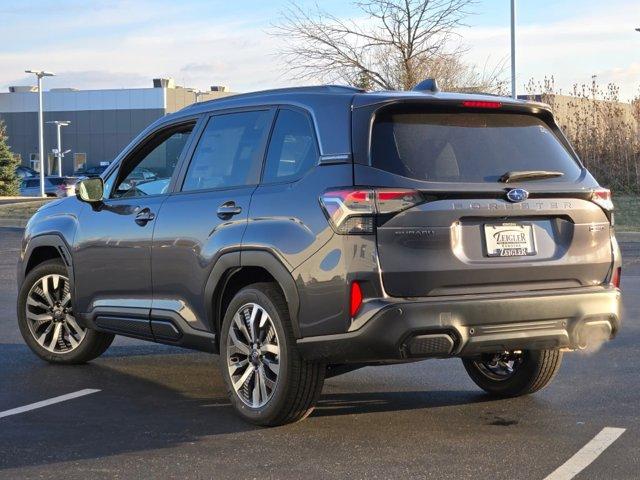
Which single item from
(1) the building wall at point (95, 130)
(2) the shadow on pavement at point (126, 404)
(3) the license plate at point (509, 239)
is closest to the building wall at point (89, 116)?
(1) the building wall at point (95, 130)

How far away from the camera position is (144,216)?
7.40 metres

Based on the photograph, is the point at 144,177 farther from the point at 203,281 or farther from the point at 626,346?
the point at 626,346

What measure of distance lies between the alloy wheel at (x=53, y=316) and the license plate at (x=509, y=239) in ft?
11.9

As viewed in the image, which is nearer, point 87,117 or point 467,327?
point 467,327

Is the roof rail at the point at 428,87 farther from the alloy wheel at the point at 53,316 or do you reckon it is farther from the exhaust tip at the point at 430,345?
the alloy wheel at the point at 53,316

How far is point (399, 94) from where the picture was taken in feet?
20.6

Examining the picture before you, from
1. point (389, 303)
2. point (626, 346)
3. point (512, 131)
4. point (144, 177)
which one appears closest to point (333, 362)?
point (389, 303)

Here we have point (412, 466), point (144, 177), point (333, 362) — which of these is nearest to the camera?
point (412, 466)

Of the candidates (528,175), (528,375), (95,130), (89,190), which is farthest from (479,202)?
(95,130)

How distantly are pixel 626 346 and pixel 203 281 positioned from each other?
398cm

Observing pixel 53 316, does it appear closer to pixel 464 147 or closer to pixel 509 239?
pixel 464 147

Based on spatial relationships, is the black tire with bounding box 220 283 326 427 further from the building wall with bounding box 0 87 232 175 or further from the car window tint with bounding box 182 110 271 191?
the building wall with bounding box 0 87 232 175

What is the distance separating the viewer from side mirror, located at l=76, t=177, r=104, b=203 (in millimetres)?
7836

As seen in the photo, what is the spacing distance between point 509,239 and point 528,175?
0.39 meters
